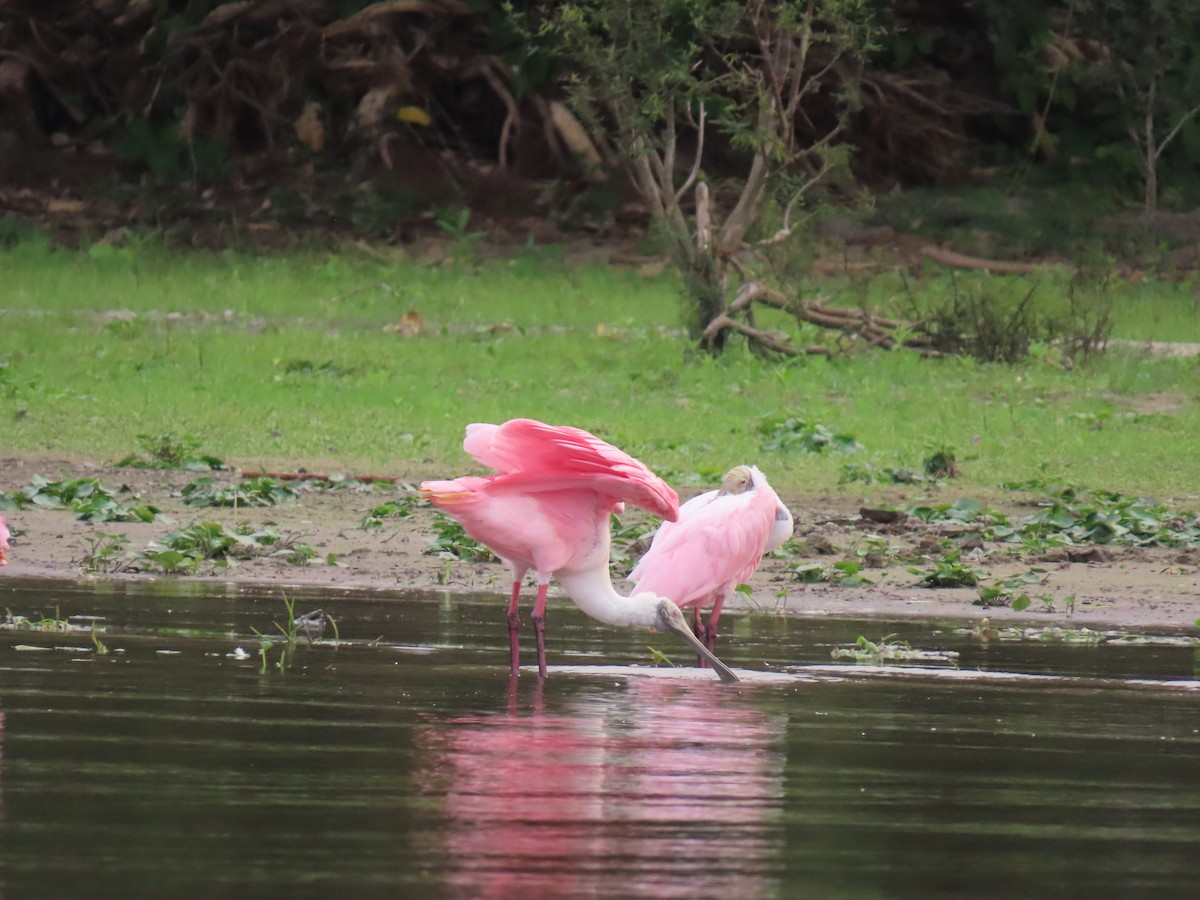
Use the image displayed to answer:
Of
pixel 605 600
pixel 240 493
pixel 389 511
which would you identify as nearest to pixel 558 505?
pixel 605 600

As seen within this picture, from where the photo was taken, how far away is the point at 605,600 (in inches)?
300

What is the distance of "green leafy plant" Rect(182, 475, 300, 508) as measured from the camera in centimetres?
1218

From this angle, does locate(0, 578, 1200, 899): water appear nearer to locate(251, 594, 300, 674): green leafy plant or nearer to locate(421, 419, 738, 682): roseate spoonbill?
locate(251, 594, 300, 674): green leafy plant

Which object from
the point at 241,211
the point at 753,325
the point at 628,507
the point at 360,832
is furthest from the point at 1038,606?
the point at 241,211

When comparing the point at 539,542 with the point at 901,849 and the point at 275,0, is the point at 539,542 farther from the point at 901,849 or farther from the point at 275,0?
the point at 275,0

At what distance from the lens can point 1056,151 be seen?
30125mm

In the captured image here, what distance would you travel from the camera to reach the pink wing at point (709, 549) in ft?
27.8

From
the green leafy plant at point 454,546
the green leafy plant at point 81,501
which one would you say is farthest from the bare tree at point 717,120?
the green leafy plant at point 454,546

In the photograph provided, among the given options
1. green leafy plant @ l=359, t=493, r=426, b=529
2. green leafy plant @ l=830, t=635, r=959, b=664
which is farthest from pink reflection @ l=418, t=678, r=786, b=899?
green leafy plant @ l=359, t=493, r=426, b=529

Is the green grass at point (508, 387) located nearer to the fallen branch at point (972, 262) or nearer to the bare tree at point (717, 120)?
the bare tree at point (717, 120)

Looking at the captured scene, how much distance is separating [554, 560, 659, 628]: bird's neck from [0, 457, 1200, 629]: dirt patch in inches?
81.2

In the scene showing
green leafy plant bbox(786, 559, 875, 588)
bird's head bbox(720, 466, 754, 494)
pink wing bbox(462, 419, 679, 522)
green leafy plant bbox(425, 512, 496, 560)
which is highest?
pink wing bbox(462, 419, 679, 522)

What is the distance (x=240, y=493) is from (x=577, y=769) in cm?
692

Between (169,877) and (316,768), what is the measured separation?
1.28 meters
